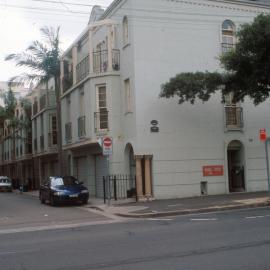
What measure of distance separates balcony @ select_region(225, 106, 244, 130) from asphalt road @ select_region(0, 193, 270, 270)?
1104 centimetres

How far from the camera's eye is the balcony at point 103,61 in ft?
85.1

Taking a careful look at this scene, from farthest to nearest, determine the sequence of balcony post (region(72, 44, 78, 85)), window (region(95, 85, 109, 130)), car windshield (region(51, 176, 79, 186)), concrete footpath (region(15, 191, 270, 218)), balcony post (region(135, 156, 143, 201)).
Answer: balcony post (region(72, 44, 78, 85)), window (region(95, 85, 109, 130)), car windshield (region(51, 176, 79, 186)), balcony post (region(135, 156, 143, 201)), concrete footpath (region(15, 191, 270, 218))

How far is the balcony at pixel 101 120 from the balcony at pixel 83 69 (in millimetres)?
3119

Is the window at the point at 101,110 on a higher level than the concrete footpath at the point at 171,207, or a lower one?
higher

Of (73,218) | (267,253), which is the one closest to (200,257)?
(267,253)

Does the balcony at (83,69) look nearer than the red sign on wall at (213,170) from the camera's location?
No

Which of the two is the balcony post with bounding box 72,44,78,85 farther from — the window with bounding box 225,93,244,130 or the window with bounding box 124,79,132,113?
the window with bounding box 225,93,244,130

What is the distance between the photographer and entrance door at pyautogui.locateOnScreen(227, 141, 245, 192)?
25.8 meters

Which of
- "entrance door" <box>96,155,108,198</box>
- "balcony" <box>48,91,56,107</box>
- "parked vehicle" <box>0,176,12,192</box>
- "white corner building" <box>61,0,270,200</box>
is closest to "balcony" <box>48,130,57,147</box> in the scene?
"balcony" <box>48,91,56,107</box>

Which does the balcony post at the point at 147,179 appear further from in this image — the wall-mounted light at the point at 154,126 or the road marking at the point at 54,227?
the road marking at the point at 54,227

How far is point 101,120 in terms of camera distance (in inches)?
1028

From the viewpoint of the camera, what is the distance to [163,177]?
77.2 feet

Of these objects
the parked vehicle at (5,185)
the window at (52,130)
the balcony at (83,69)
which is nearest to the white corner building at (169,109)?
the balcony at (83,69)

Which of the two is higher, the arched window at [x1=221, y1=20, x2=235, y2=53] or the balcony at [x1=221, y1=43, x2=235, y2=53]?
the arched window at [x1=221, y1=20, x2=235, y2=53]
